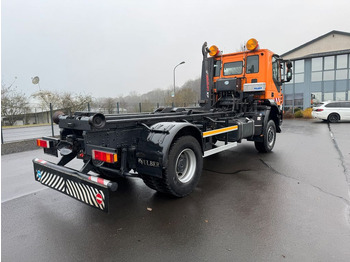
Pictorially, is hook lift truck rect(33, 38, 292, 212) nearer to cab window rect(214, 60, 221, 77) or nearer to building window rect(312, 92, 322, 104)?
cab window rect(214, 60, 221, 77)

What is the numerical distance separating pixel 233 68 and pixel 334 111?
13.2m

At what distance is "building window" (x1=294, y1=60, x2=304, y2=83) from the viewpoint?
2427cm

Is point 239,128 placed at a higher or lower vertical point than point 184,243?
higher

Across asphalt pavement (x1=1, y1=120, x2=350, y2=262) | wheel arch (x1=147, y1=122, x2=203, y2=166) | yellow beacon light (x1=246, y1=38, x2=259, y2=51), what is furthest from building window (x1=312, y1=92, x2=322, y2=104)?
wheel arch (x1=147, y1=122, x2=203, y2=166)

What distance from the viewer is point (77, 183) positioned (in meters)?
3.07

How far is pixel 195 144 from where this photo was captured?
4125 mm

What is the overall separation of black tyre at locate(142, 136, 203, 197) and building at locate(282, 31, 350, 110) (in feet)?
75.9

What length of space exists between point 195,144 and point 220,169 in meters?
1.81

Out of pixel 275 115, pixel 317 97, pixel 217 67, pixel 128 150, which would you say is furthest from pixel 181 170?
pixel 317 97

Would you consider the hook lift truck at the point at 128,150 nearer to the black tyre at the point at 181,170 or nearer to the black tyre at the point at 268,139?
the black tyre at the point at 181,170

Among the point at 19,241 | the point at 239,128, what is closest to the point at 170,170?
the point at 19,241

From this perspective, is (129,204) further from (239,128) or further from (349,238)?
(239,128)

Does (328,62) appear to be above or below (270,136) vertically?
above

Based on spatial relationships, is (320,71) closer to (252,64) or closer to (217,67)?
(217,67)
